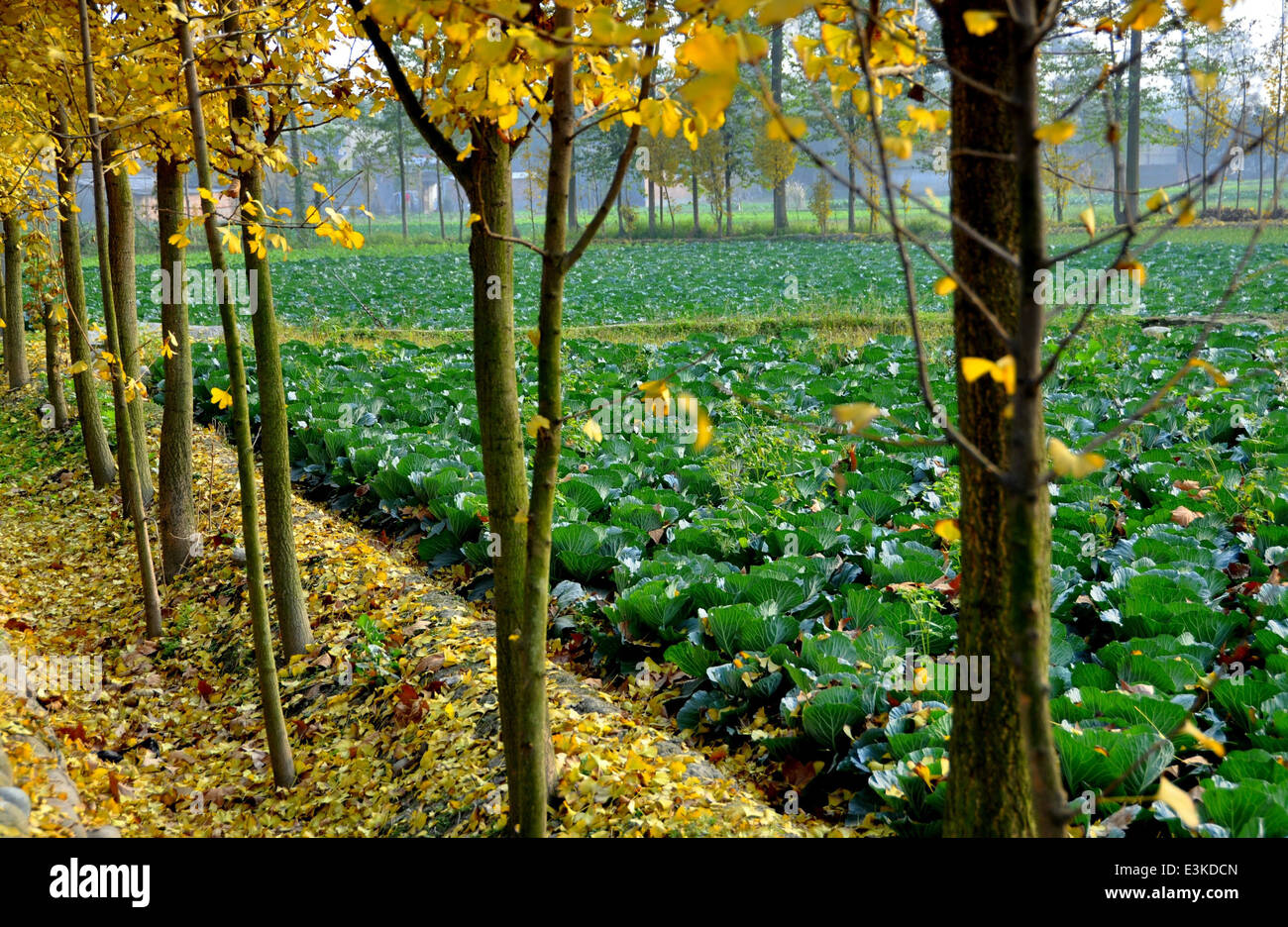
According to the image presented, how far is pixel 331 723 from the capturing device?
436 cm

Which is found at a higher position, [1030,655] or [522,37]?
[522,37]

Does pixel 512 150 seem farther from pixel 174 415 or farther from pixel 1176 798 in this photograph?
pixel 174 415

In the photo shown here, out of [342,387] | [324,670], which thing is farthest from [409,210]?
[324,670]

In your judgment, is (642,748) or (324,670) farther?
(324,670)

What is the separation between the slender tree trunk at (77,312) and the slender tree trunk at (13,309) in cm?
135

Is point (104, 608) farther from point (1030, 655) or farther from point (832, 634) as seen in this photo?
point (1030, 655)

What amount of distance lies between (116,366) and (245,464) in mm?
1534

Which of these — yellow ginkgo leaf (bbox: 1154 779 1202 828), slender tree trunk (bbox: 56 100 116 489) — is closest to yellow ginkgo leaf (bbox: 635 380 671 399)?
yellow ginkgo leaf (bbox: 1154 779 1202 828)

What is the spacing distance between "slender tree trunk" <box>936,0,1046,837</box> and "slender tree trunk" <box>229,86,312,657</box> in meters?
3.18

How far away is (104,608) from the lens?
6035 mm

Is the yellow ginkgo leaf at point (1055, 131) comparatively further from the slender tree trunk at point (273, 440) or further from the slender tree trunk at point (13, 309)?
the slender tree trunk at point (13, 309)

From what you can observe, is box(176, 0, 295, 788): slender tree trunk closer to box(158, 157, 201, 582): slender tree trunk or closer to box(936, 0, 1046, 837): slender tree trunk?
box(158, 157, 201, 582): slender tree trunk

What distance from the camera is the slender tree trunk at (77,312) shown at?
5762 mm
